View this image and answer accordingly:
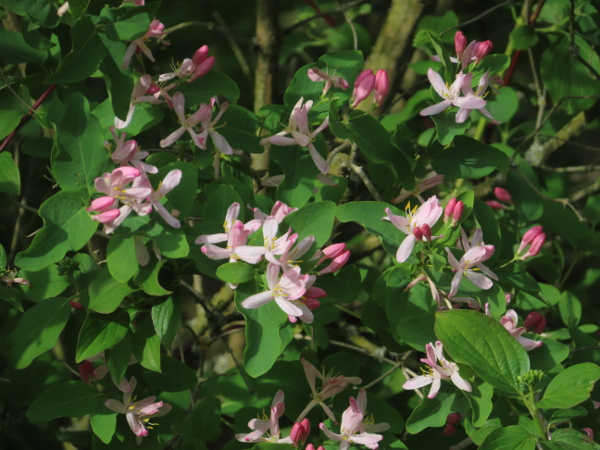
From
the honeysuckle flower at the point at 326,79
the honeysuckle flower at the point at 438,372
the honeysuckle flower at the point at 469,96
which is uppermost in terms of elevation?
the honeysuckle flower at the point at 326,79

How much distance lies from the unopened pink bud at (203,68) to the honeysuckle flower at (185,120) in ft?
0.16

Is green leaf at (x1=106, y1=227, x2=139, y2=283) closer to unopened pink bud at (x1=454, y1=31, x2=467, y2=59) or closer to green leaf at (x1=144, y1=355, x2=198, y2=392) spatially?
green leaf at (x1=144, y1=355, x2=198, y2=392)

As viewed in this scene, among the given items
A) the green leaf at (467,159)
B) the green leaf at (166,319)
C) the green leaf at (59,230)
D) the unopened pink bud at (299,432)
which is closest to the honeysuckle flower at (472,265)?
the green leaf at (467,159)

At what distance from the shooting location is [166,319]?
3.88 ft

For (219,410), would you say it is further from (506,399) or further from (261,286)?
(506,399)

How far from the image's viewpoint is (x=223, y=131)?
1.31m

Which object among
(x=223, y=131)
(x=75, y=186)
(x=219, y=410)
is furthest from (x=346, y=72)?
(x=219, y=410)

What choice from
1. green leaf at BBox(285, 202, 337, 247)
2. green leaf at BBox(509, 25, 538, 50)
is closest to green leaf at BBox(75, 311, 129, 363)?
green leaf at BBox(285, 202, 337, 247)

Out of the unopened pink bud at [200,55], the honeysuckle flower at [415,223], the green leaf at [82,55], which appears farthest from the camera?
the unopened pink bud at [200,55]

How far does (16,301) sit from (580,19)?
1.40m

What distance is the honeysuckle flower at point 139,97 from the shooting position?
119cm

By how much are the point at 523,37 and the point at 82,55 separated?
1.09 meters

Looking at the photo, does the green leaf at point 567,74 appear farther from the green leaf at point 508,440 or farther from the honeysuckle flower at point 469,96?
the green leaf at point 508,440

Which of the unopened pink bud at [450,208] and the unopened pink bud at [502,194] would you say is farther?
the unopened pink bud at [502,194]
